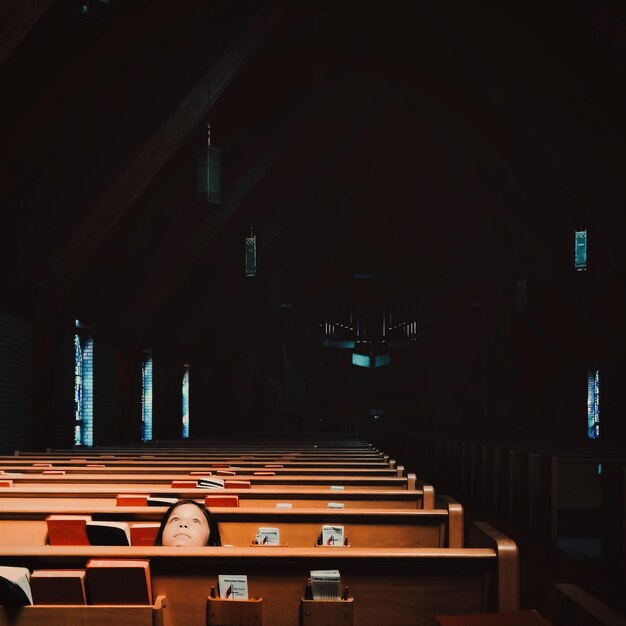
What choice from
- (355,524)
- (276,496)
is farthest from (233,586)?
(276,496)

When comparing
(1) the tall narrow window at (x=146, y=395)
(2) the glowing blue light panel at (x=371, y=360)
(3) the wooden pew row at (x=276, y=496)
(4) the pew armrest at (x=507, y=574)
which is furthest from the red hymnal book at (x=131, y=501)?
(2) the glowing blue light panel at (x=371, y=360)

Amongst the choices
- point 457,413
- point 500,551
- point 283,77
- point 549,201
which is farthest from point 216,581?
point 457,413

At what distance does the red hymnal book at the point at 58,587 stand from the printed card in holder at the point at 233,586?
28 centimetres

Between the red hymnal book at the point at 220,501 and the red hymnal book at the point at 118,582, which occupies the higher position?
the red hymnal book at the point at 118,582

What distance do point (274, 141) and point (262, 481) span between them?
6710mm

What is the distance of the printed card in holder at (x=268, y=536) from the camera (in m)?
2.64

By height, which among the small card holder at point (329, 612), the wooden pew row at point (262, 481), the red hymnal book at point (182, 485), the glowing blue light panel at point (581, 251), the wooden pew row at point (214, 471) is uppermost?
the glowing blue light panel at point (581, 251)

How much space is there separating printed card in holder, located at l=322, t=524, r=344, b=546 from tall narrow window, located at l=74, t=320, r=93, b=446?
736cm

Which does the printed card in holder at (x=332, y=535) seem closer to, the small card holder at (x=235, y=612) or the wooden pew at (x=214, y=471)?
the small card holder at (x=235, y=612)

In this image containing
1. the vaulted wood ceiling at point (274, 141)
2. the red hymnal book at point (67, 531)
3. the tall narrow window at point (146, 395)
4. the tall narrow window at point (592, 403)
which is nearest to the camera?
the red hymnal book at point (67, 531)

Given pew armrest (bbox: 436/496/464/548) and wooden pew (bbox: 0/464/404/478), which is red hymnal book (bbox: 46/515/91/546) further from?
wooden pew (bbox: 0/464/404/478)

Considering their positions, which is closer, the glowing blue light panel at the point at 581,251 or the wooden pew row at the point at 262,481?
the wooden pew row at the point at 262,481

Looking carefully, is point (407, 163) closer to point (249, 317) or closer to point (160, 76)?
point (249, 317)

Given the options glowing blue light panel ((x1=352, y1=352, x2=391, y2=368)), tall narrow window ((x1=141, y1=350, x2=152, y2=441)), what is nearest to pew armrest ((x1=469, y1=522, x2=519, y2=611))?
tall narrow window ((x1=141, y1=350, x2=152, y2=441))
